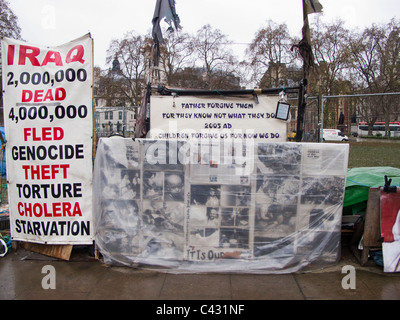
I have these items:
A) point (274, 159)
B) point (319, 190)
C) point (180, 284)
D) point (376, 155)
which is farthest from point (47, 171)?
point (376, 155)

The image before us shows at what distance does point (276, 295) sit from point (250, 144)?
1710mm

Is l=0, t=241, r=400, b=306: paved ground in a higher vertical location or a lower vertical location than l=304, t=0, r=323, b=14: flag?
lower

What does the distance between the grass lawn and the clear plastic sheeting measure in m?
5.93

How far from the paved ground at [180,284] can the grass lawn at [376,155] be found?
19.8 ft

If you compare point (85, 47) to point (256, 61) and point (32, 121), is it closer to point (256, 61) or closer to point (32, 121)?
point (32, 121)

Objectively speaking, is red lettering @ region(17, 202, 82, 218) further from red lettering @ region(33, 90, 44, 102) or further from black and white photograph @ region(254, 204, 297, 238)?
black and white photograph @ region(254, 204, 297, 238)

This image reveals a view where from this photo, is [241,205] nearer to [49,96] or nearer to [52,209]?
[52,209]

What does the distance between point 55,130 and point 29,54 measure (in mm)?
1081

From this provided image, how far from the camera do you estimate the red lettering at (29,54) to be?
3.80m

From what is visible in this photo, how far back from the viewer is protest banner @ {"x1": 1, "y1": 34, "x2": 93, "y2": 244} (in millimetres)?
3752

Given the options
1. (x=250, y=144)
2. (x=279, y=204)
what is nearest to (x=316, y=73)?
(x=250, y=144)

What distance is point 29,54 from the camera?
3809mm

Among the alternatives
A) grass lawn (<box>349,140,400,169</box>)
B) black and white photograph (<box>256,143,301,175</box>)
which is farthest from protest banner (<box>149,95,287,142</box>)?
grass lawn (<box>349,140,400,169</box>)

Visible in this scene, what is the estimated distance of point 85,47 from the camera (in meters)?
3.75
